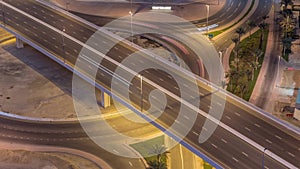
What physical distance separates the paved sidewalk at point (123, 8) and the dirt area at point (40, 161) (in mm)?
71172

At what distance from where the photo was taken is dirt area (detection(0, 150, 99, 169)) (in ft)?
298

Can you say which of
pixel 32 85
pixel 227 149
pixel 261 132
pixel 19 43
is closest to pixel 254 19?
pixel 19 43

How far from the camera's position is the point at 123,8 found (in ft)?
533

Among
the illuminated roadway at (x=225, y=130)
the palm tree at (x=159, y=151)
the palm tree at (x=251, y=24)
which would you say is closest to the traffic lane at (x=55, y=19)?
the illuminated roadway at (x=225, y=130)

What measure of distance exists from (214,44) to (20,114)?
189 ft

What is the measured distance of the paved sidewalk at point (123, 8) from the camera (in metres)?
157

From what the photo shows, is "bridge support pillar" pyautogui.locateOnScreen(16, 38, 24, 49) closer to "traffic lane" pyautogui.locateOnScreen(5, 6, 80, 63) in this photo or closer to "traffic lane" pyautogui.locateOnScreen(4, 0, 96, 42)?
"traffic lane" pyautogui.locateOnScreen(5, 6, 80, 63)

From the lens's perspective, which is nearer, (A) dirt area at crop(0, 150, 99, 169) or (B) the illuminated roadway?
(B) the illuminated roadway

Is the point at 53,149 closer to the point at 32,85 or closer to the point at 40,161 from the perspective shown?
the point at 40,161

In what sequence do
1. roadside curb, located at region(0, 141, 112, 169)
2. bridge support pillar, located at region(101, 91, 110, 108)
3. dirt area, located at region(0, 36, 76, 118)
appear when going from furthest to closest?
dirt area, located at region(0, 36, 76, 118)
bridge support pillar, located at region(101, 91, 110, 108)
roadside curb, located at region(0, 141, 112, 169)

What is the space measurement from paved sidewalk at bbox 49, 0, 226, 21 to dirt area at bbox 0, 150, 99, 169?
7117cm

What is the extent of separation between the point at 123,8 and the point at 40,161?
3210 inches

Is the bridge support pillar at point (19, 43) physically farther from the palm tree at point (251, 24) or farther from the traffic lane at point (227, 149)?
the traffic lane at point (227, 149)

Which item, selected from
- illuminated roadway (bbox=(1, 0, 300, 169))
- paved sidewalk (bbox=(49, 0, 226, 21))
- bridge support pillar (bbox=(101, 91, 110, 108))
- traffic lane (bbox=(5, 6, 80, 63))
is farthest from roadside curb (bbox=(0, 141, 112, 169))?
paved sidewalk (bbox=(49, 0, 226, 21))
